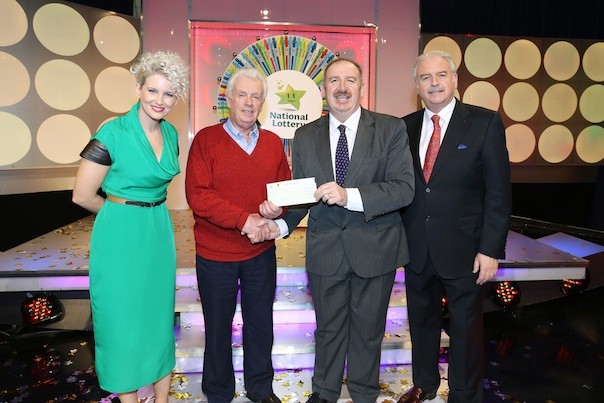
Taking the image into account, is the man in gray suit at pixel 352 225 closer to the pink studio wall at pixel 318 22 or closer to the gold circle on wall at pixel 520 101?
the pink studio wall at pixel 318 22

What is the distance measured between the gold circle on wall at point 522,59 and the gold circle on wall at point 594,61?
63cm

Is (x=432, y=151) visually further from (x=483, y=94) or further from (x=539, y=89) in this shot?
(x=539, y=89)

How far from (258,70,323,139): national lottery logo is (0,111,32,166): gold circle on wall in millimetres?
2329

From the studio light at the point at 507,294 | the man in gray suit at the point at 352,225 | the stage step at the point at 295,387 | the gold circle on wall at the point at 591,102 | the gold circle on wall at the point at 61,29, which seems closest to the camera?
the man in gray suit at the point at 352,225

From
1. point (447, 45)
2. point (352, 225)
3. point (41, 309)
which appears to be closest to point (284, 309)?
point (352, 225)

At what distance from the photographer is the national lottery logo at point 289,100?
17.0ft

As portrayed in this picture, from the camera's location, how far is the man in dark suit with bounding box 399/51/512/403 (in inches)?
83.8

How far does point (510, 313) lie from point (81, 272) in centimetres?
349

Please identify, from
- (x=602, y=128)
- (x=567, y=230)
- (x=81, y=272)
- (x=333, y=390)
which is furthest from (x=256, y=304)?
(x=602, y=128)

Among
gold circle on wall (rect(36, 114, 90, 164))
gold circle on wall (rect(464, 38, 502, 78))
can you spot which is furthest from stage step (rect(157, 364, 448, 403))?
gold circle on wall (rect(464, 38, 502, 78))

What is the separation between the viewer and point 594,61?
18.0ft

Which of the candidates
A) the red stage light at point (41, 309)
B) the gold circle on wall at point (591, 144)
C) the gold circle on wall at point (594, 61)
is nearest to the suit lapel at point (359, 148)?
the red stage light at point (41, 309)

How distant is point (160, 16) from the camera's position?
16.5ft

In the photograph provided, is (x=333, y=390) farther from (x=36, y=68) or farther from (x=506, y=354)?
(x=36, y=68)
